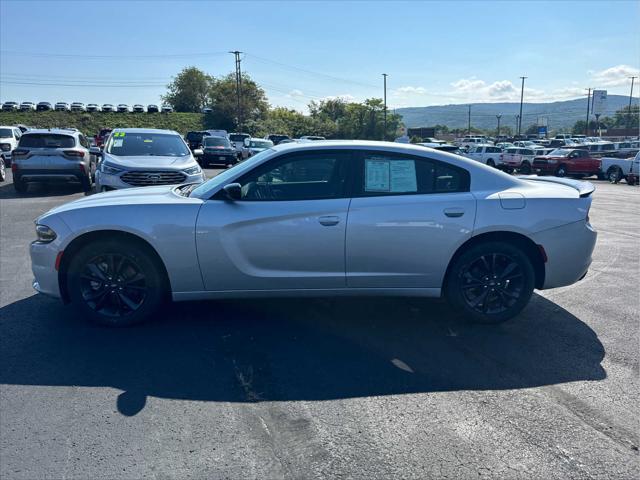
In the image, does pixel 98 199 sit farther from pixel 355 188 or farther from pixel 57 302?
pixel 355 188

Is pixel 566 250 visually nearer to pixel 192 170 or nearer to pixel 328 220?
pixel 328 220

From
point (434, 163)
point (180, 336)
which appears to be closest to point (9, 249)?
point (180, 336)

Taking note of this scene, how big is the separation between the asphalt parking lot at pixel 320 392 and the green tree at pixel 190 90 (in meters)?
85.5

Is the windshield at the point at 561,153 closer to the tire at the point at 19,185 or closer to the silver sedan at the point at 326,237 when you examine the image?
the tire at the point at 19,185

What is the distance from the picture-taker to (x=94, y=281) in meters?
4.71

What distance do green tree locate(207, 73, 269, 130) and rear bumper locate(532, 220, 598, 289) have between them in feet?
211

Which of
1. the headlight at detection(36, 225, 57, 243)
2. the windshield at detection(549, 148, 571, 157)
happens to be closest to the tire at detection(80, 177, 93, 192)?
the headlight at detection(36, 225, 57, 243)

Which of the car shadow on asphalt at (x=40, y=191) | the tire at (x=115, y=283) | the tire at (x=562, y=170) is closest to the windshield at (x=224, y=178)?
the tire at (x=115, y=283)

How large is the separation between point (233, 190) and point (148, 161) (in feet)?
20.2

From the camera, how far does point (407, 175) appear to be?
15.9 ft

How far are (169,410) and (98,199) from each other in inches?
97.3

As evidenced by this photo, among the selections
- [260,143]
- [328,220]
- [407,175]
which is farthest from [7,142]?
[407,175]

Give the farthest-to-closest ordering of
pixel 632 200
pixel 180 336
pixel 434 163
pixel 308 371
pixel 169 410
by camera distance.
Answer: pixel 632 200, pixel 434 163, pixel 180 336, pixel 308 371, pixel 169 410

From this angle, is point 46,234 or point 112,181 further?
point 112,181
